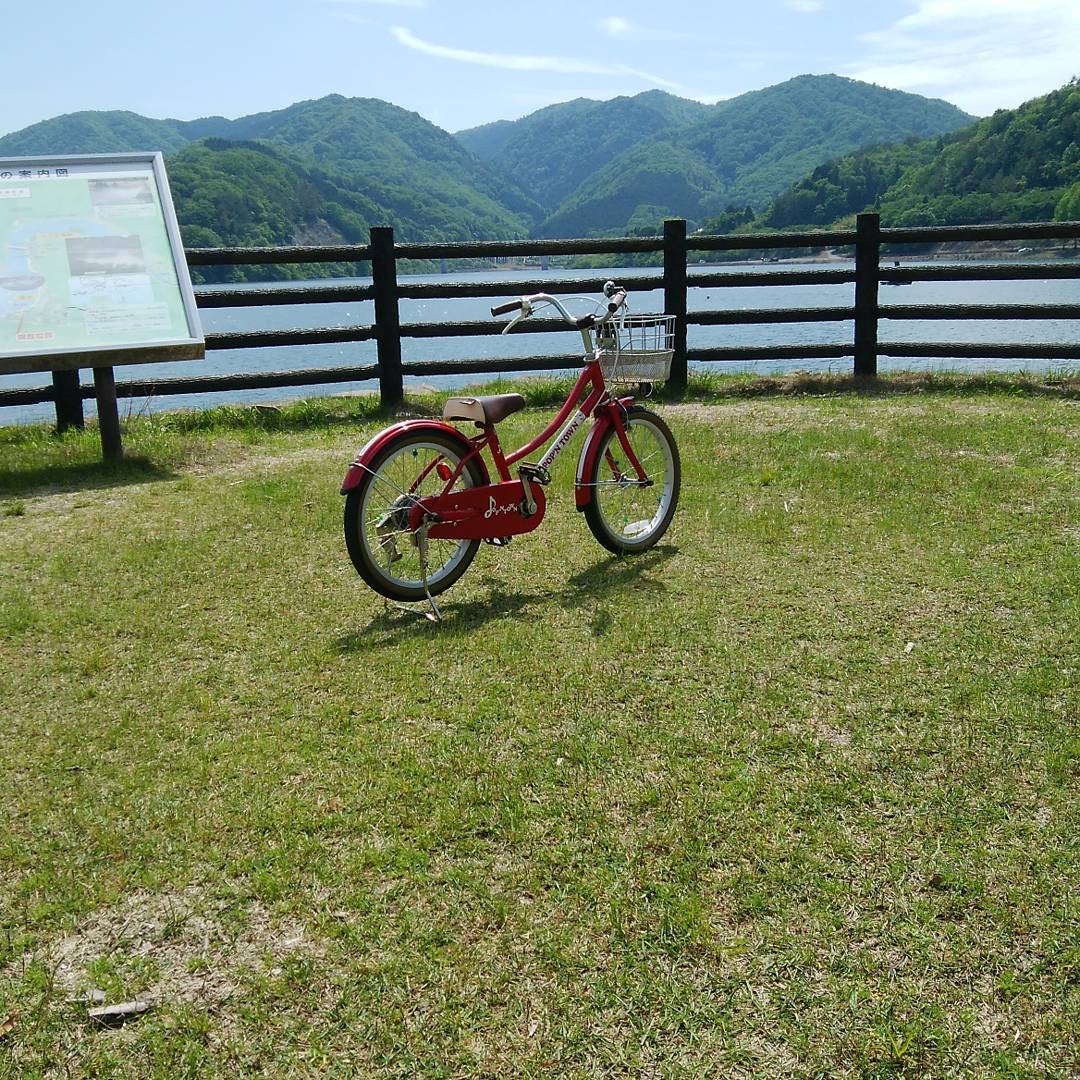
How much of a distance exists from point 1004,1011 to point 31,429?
8.37m

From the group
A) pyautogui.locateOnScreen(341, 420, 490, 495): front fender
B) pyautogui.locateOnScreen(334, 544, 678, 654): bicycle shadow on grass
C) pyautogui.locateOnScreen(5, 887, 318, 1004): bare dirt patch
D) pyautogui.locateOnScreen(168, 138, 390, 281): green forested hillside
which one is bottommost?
pyautogui.locateOnScreen(5, 887, 318, 1004): bare dirt patch

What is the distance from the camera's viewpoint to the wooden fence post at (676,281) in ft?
32.8

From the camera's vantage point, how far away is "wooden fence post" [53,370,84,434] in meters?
8.33

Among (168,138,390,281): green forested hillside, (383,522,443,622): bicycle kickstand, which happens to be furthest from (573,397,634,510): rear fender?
(168,138,390,281): green forested hillside

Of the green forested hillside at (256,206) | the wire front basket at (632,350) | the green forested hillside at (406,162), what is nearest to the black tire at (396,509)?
the wire front basket at (632,350)

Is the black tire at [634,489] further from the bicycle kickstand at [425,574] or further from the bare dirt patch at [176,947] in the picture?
the bare dirt patch at [176,947]

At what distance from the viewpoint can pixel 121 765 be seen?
3133mm

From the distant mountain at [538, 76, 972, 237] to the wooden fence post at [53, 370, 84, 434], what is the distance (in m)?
86.8

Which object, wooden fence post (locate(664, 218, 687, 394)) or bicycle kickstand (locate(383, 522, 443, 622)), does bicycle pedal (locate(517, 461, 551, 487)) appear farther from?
wooden fence post (locate(664, 218, 687, 394))

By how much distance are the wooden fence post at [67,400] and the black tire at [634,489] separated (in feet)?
17.2

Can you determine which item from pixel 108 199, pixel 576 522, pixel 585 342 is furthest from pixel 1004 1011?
pixel 108 199

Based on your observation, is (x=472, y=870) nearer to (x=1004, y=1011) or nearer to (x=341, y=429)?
(x=1004, y=1011)

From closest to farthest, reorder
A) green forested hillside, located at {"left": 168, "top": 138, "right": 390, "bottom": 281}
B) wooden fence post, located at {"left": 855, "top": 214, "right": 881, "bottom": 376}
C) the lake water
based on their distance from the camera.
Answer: wooden fence post, located at {"left": 855, "top": 214, "right": 881, "bottom": 376}, the lake water, green forested hillside, located at {"left": 168, "top": 138, "right": 390, "bottom": 281}

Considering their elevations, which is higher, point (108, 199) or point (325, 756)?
point (108, 199)
